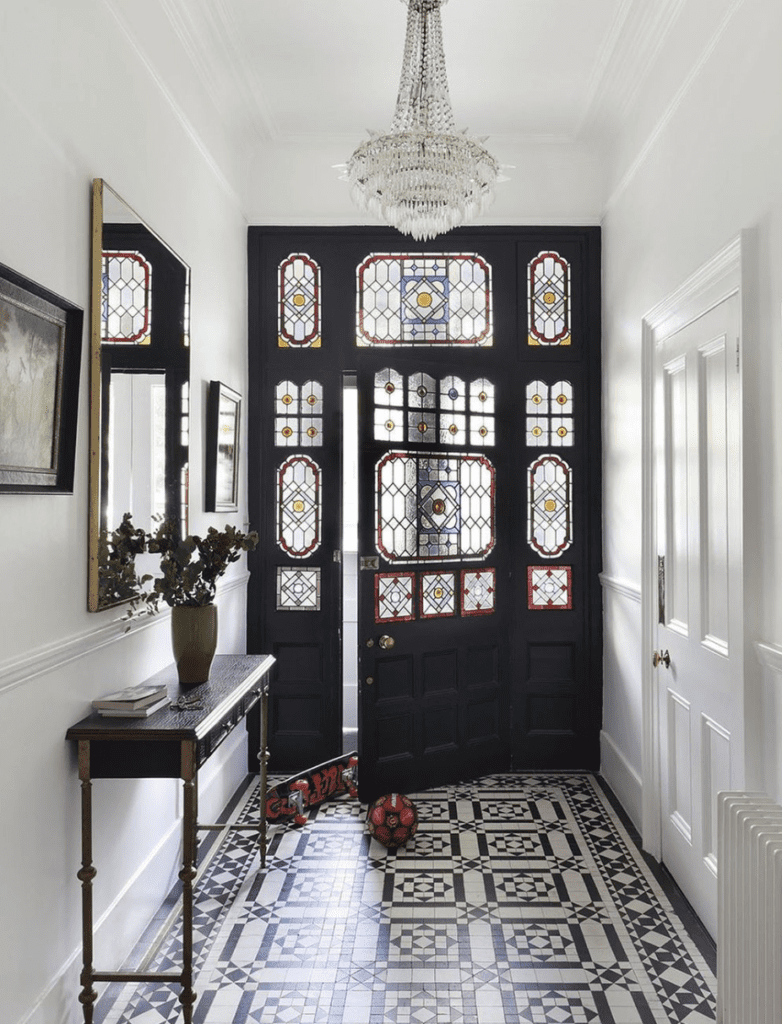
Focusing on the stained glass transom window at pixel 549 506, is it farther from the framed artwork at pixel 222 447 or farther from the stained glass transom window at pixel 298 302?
the framed artwork at pixel 222 447

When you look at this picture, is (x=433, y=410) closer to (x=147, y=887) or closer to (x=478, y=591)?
(x=478, y=591)

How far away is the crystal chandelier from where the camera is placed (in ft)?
9.05

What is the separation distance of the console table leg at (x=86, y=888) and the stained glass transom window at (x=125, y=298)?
4.06 ft

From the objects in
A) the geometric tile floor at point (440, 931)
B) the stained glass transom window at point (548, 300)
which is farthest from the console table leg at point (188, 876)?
the stained glass transom window at point (548, 300)

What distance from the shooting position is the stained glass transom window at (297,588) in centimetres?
450

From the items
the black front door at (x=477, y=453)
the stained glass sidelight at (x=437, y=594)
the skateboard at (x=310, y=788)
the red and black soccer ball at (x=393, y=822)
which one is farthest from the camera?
the black front door at (x=477, y=453)

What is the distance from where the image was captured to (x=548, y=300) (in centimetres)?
453

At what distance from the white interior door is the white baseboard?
13.4 inches

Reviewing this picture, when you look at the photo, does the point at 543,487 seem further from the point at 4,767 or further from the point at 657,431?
the point at 4,767

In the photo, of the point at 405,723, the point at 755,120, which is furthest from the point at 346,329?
the point at 755,120

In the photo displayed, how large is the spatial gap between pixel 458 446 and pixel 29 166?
8.82 feet

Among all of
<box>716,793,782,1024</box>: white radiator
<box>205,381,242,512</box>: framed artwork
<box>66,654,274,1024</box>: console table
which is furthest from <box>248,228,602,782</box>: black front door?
<box>716,793,782,1024</box>: white radiator

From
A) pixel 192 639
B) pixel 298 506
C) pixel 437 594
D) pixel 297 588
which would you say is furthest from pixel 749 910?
pixel 298 506

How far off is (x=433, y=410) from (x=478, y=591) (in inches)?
39.8
